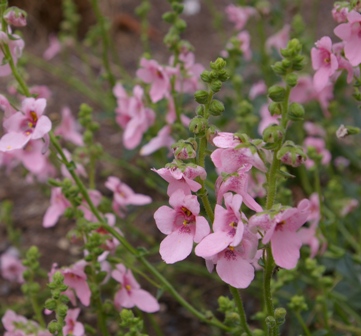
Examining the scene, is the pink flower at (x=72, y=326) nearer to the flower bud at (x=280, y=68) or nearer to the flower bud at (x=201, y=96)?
the flower bud at (x=201, y=96)

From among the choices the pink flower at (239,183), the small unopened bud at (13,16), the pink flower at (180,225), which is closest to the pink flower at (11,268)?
the small unopened bud at (13,16)

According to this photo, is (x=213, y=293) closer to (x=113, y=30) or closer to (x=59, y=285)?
(x=59, y=285)

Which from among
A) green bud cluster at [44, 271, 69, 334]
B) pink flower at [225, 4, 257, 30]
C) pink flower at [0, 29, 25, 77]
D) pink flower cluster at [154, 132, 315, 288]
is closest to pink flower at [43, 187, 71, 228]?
pink flower at [0, 29, 25, 77]

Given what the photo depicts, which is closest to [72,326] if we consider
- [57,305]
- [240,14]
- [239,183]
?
[57,305]

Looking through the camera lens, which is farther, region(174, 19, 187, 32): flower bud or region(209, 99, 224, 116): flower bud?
region(174, 19, 187, 32): flower bud

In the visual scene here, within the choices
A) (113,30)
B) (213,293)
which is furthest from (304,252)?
(113,30)

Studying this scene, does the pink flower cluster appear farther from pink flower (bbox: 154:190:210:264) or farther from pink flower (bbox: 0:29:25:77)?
pink flower (bbox: 0:29:25:77)
